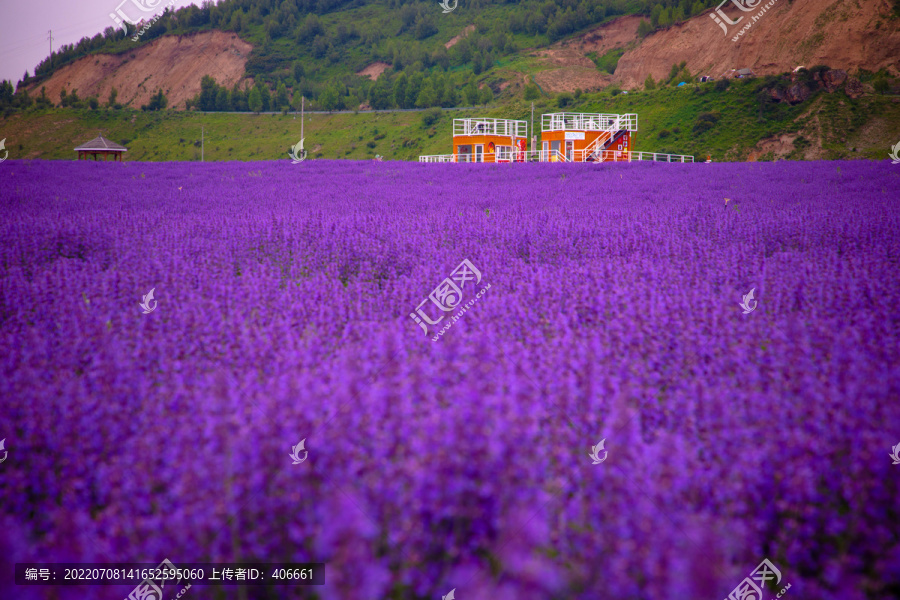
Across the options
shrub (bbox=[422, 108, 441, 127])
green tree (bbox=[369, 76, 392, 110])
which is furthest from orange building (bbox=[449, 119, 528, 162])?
green tree (bbox=[369, 76, 392, 110])

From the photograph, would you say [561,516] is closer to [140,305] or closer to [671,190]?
[140,305]

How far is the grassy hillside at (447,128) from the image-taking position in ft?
113

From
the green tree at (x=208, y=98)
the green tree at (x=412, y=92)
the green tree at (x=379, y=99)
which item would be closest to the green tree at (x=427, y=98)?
the green tree at (x=412, y=92)

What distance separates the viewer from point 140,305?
9.68 ft

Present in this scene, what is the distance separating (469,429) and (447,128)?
5512 cm

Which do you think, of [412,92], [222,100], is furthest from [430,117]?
[222,100]

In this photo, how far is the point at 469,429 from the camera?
126cm

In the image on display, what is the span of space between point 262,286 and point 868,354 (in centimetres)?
298

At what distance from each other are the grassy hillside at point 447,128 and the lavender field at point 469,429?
2868 centimetres

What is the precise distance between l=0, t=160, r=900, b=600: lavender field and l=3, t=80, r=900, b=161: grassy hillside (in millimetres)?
28682

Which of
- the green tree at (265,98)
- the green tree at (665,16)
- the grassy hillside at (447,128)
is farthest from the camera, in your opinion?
the green tree at (665,16)

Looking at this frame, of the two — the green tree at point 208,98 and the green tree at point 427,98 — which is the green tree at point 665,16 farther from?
the green tree at point 208,98

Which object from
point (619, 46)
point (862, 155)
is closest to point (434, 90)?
point (619, 46)

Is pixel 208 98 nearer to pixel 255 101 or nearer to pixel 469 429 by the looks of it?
pixel 255 101
